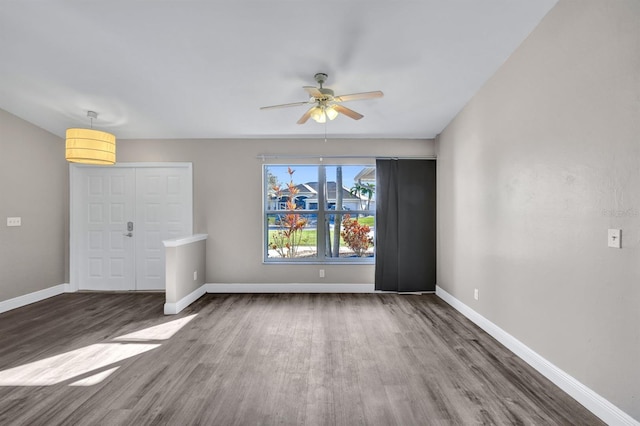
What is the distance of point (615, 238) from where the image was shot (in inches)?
75.7

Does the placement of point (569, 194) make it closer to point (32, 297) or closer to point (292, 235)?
point (292, 235)

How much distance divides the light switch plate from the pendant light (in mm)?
4541

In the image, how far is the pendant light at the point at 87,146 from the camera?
129 inches

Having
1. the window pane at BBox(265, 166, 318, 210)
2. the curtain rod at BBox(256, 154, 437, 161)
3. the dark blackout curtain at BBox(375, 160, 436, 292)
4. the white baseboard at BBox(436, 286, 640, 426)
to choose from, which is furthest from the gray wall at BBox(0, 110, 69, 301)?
the white baseboard at BBox(436, 286, 640, 426)

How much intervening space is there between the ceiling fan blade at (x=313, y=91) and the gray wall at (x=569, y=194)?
1846 mm

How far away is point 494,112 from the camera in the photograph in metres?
3.27

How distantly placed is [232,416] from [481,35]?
11.6ft

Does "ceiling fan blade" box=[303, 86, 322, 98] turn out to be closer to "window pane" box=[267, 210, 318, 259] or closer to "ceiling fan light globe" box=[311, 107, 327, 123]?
"ceiling fan light globe" box=[311, 107, 327, 123]

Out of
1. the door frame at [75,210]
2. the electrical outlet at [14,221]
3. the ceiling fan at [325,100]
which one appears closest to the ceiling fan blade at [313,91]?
the ceiling fan at [325,100]

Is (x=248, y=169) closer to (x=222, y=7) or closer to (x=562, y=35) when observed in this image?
(x=222, y=7)

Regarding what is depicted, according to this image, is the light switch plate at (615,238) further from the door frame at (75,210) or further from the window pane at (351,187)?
the door frame at (75,210)

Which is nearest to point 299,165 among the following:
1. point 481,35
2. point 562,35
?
point 481,35

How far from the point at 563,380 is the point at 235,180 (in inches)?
175

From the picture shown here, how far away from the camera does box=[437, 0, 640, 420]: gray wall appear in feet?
6.10
